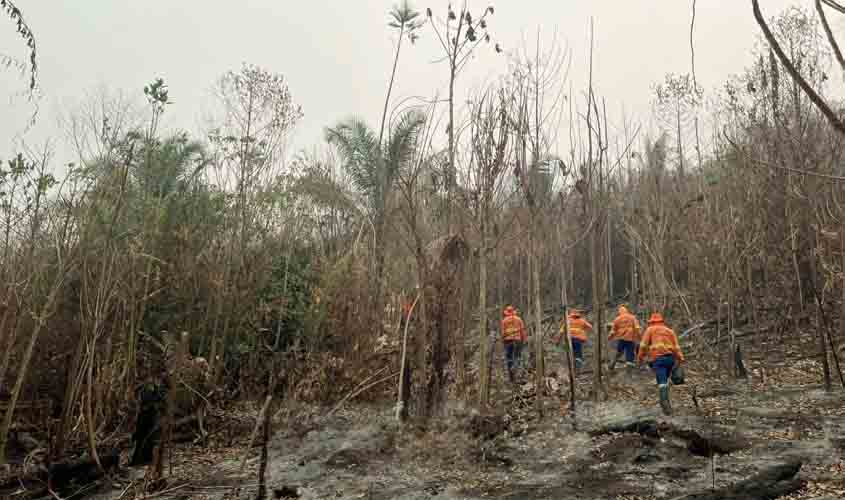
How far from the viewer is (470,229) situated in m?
8.56

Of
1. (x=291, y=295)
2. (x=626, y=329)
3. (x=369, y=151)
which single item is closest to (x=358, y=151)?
(x=369, y=151)

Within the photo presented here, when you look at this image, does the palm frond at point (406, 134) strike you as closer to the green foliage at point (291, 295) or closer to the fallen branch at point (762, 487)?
the green foliage at point (291, 295)

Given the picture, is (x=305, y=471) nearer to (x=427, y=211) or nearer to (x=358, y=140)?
(x=427, y=211)

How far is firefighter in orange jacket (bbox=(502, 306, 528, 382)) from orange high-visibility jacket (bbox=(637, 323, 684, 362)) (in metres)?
3.19

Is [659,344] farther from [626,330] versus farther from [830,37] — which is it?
[830,37]

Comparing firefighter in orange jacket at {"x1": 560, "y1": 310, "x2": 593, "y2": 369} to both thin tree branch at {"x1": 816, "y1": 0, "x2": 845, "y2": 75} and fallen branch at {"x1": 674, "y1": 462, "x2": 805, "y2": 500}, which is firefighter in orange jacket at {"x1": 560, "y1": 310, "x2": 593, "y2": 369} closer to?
fallen branch at {"x1": 674, "y1": 462, "x2": 805, "y2": 500}

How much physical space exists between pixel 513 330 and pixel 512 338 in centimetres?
16

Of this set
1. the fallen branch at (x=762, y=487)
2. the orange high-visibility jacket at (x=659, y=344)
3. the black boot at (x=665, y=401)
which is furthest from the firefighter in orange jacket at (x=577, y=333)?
the fallen branch at (x=762, y=487)

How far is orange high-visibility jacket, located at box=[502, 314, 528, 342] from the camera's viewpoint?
11797 millimetres

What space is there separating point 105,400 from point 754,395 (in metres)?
9.69

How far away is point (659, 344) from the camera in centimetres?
850

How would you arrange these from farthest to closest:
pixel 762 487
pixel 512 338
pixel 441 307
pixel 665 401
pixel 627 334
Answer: pixel 627 334
pixel 512 338
pixel 665 401
pixel 441 307
pixel 762 487

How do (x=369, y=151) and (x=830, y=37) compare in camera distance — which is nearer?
(x=830, y=37)

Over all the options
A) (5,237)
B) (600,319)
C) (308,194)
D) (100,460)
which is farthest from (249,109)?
(600,319)
